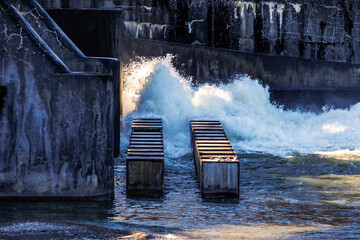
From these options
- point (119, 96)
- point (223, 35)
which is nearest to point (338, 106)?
point (223, 35)

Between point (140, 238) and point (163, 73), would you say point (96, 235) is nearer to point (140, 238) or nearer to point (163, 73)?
point (140, 238)

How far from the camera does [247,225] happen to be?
1009 centimetres

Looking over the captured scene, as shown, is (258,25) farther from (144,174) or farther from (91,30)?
(144,174)

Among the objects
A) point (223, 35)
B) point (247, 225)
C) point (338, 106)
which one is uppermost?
point (223, 35)

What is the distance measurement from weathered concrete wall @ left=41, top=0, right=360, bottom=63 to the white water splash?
1.33 metres

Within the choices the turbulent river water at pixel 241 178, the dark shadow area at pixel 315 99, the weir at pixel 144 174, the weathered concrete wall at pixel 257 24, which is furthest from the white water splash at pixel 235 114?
the weir at pixel 144 174

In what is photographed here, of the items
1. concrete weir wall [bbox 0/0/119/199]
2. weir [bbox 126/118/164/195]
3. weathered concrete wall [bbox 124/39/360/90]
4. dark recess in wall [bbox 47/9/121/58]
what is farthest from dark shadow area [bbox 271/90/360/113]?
concrete weir wall [bbox 0/0/119/199]

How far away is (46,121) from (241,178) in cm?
532

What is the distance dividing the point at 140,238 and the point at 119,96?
9158mm

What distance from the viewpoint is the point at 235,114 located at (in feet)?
75.0

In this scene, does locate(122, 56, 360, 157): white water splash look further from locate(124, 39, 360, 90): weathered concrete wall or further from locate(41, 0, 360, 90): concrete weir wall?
locate(41, 0, 360, 90): concrete weir wall

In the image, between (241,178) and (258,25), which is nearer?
(241,178)

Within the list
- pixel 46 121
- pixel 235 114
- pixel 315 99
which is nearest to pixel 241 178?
pixel 46 121

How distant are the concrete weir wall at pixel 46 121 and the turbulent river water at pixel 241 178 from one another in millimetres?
408
